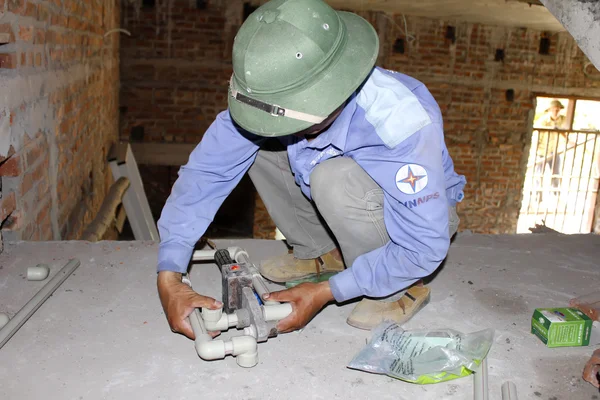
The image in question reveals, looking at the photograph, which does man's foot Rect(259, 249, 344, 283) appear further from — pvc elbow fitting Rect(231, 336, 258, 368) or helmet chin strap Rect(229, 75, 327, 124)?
helmet chin strap Rect(229, 75, 327, 124)

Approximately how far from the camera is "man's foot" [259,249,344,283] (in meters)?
1.82

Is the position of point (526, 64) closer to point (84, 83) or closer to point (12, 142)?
point (84, 83)

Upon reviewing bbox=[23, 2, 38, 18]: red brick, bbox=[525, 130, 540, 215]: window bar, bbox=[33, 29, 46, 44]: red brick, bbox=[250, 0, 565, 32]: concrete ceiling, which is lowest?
bbox=[525, 130, 540, 215]: window bar

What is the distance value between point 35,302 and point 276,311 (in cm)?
71

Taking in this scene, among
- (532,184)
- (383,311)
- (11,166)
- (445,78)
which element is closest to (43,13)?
(11,166)

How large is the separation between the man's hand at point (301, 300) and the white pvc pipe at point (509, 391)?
1.60ft

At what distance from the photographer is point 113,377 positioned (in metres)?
1.28

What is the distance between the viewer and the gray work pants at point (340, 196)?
1443 mm

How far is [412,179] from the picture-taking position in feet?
4.17

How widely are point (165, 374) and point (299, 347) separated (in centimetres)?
36

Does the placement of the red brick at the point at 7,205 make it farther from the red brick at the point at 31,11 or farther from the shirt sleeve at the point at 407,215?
the shirt sleeve at the point at 407,215

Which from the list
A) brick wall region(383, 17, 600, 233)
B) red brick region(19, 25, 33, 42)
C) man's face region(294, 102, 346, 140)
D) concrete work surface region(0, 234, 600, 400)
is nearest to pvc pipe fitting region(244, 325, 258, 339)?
concrete work surface region(0, 234, 600, 400)

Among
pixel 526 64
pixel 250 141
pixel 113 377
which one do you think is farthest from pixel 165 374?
pixel 526 64

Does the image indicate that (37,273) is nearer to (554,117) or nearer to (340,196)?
(340,196)
